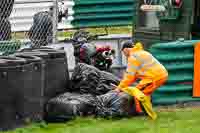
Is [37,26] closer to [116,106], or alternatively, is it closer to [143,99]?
[116,106]

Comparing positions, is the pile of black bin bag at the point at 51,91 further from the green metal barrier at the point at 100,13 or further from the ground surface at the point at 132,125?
the green metal barrier at the point at 100,13

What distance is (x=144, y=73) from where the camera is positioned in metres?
9.76

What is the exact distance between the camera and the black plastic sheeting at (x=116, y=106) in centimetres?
970

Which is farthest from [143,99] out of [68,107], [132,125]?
[68,107]

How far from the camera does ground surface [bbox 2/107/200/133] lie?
8.86 metres

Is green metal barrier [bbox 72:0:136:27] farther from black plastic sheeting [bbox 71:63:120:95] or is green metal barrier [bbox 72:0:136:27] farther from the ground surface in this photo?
the ground surface

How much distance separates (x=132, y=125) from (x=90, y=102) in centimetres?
90

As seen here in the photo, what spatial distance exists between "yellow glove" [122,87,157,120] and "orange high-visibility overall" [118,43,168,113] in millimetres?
72

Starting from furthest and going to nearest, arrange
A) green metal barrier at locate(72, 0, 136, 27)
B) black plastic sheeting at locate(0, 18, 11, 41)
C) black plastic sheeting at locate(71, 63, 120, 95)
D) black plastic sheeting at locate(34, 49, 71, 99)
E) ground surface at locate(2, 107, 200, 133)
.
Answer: green metal barrier at locate(72, 0, 136, 27) < black plastic sheeting at locate(0, 18, 11, 41) < black plastic sheeting at locate(71, 63, 120, 95) < black plastic sheeting at locate(34, 49, 71, 99) < ground surface at locate(2, 107, 200, 133)

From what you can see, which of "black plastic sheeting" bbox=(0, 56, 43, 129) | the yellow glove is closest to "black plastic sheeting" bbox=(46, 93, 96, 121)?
"black plastic sheeting" bbox=(0, 56, 43, 129)

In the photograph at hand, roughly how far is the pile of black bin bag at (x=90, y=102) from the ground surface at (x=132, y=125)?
146 millimetres

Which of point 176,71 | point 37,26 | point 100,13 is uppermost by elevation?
point 37,26

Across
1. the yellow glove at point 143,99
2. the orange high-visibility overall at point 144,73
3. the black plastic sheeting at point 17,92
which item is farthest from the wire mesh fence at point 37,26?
the yellow glove at point 143,99

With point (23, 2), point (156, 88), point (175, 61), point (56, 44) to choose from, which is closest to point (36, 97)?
point (156, 88)
